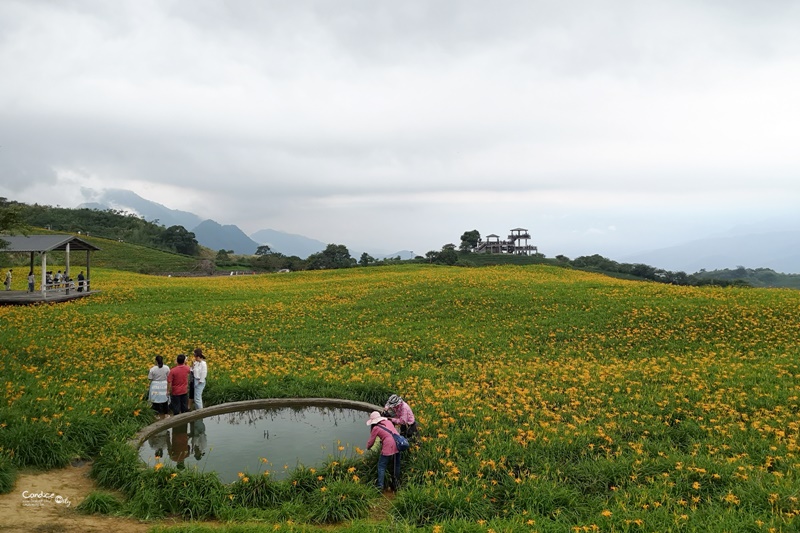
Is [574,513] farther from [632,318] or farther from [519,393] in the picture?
[632,318]

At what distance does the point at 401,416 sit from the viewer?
29.9ft

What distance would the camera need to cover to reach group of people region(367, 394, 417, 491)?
805 cm

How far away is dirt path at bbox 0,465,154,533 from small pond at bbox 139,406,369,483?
47.4 inches

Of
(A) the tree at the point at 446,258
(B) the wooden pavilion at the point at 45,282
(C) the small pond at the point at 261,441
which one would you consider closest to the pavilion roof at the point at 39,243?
(B) the wooden pavilion at the point at 45,282

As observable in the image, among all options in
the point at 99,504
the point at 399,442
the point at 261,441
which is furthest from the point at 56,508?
the point at 399,442

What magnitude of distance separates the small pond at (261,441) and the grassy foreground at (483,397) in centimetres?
75

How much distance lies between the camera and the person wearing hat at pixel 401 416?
9.02 meters

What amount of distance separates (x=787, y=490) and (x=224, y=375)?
1223cm

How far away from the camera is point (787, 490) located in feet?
23.4

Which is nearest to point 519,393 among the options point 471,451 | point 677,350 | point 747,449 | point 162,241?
point 471,451

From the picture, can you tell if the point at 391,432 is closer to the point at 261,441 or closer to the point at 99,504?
the point at 261,441

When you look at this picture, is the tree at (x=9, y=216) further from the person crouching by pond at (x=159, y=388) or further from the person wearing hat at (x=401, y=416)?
the person wearing hat at (x=401, y=416)

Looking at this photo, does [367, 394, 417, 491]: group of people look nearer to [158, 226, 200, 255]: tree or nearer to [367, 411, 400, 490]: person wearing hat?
[367, 411, 400, 490]: person wearing hat

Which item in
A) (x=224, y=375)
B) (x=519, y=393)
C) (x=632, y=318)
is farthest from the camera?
(x=632, y=318)
